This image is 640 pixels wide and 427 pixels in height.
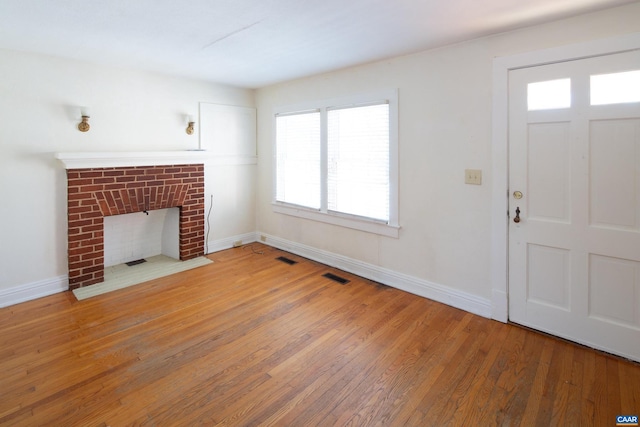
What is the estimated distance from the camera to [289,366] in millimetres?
2285

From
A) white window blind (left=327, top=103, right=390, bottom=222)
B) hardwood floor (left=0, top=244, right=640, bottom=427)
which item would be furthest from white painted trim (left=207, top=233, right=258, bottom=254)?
white window blind (left=327, top=103, right=390, bottom=222)

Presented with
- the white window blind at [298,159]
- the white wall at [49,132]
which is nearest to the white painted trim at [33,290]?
the white wall at [49,132]

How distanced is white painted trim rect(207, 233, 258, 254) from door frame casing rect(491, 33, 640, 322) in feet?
11.6

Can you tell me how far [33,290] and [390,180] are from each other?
3.75m

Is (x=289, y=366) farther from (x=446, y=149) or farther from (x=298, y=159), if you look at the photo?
(x=298, y=159)

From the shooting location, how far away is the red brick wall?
3.53m

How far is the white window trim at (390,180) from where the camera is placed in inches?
135

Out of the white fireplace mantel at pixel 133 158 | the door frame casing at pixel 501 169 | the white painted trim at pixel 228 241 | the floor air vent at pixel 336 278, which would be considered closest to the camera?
the door frame casing at pixel 501 169

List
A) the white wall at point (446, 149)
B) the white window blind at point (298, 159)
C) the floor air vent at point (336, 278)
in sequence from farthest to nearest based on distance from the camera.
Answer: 1. the white window blind at point (298, 159)
2. the floor air vent at point (336, 278)
3. the white wall at point (446, 149)

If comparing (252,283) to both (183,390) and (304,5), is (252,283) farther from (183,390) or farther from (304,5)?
(304,5)

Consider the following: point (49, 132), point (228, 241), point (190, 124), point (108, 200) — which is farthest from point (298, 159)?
point (49, 132)

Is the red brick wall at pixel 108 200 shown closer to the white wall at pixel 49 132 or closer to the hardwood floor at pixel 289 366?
the white wall at pixel 49 132

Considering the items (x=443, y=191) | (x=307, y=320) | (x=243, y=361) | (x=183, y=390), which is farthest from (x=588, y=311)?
(x=183, y=390)

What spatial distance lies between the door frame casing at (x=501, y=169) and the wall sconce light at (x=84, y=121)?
3880 millimetres
